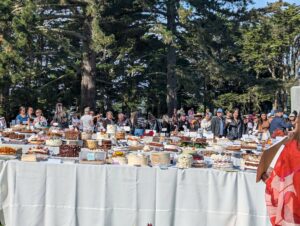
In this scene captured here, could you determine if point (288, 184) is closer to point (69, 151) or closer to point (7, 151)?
point (69, 151)

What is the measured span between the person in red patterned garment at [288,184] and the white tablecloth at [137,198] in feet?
9.02

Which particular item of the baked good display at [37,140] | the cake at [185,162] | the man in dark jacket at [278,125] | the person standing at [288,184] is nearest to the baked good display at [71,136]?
the baked good display at [37,140]

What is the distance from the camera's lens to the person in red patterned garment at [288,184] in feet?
9.21

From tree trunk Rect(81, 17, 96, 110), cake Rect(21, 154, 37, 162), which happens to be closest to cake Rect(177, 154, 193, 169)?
cake Rect(21, 154, 37, 162)

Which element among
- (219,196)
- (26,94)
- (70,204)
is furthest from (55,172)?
(26,94)

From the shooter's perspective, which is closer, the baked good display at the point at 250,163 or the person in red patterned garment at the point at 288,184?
the person in red patterned garment at the point at 288,184

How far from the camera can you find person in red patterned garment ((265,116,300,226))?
281 cm

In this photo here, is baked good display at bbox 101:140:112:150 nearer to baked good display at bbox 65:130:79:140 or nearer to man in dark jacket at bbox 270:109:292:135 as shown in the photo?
baked good display at bbox 65:130:79:140

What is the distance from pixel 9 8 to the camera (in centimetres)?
2045

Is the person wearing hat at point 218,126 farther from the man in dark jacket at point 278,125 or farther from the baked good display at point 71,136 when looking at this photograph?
the baked good display at point 71,136

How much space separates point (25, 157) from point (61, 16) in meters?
18.2

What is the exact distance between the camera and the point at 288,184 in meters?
2.84

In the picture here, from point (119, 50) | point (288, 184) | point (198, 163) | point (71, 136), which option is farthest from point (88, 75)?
point (288, 184)

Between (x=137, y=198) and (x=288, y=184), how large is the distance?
305cm
